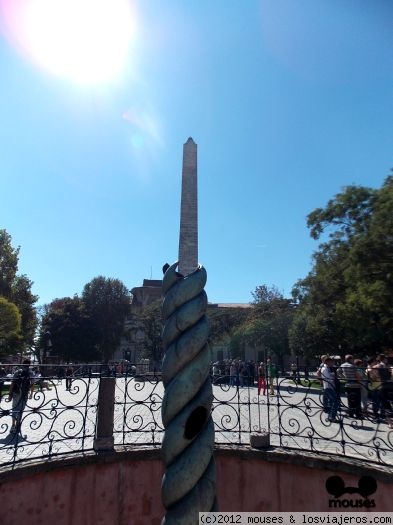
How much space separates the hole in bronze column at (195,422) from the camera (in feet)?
6.24

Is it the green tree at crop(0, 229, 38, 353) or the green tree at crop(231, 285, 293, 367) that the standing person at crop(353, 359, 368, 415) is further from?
the green tree at crop(231, 285, 293, 367)

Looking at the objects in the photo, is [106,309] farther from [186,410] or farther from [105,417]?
[186,410]

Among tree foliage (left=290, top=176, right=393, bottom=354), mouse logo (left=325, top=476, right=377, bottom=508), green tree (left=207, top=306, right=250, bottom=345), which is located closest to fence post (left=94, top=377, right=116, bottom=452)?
mouse logo (left=325, top=476, right=377, bottom=508)

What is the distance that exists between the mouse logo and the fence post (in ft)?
9.48

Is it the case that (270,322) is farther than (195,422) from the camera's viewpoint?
Yes

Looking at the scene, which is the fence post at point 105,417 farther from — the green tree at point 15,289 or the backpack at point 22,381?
the green tree at point 15,289

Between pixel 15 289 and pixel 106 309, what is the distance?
661 inches

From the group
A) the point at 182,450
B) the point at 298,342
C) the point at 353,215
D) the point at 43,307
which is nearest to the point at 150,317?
the point at 43,307

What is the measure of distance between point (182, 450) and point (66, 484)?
12.4 feet

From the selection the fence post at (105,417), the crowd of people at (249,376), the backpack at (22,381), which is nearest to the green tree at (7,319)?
the crowd of people at (249,376)

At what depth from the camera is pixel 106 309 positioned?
49656 mm

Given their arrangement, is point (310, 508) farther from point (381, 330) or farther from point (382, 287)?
point (381, 330)

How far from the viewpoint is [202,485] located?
1.86 metres

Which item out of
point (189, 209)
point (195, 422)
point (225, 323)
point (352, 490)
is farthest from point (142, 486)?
point (225, 323)
